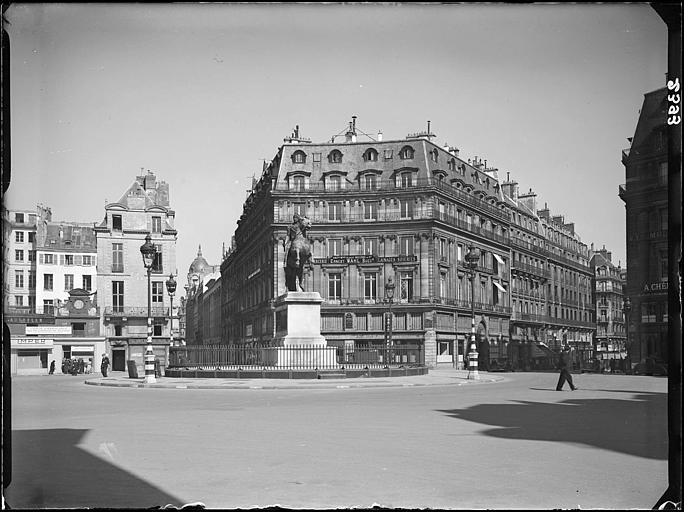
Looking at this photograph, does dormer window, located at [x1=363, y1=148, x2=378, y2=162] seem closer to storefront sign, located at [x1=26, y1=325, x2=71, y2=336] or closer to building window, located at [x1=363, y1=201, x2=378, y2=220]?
building window, located at [x1=363, y1=201, x2=378, y2=220]

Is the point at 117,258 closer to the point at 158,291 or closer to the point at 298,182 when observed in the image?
the point at 158,291

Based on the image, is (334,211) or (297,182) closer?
(334,211)

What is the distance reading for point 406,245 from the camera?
6688 cm

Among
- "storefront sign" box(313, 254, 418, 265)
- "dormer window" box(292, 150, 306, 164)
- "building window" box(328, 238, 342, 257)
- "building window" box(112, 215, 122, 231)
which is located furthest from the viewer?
"dormer window" box(292, 150, 306, 164)

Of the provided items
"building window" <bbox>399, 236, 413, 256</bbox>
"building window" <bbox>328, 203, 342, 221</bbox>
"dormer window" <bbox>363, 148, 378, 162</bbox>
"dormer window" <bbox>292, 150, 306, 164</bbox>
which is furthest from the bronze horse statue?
"dormer window" <bbox>292, 150, 306, 164</bbox>

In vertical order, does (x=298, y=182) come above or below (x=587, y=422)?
above

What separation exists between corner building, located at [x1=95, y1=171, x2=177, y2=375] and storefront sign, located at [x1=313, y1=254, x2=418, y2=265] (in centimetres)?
1382

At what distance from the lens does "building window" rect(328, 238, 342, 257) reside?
67.9m

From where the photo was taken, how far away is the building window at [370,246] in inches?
2655

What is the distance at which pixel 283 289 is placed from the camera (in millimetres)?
66125

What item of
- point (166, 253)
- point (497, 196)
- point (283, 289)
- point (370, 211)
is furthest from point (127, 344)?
point (497, 196)

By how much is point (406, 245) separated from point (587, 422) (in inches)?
2066

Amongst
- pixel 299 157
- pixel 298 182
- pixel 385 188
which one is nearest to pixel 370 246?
pixel 385 188

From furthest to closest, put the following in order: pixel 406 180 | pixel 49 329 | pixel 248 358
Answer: pixel 406 180 → pixel 49 329 → pixel 248 358
